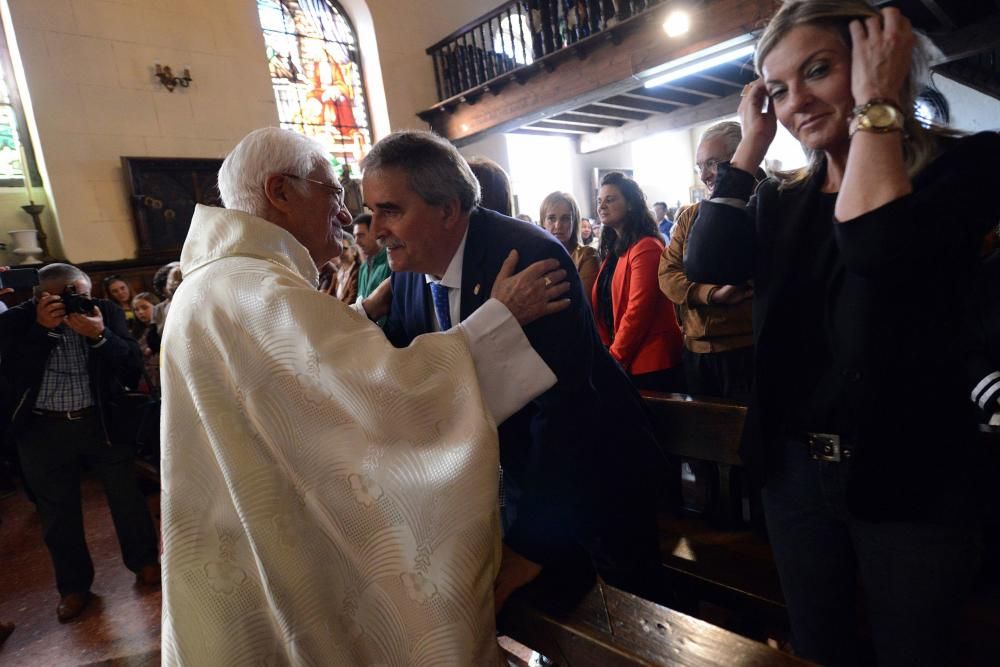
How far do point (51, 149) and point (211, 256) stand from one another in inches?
260

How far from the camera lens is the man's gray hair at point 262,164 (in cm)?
136

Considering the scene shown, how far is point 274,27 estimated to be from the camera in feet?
27.0

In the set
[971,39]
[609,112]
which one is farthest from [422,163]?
[609,112]

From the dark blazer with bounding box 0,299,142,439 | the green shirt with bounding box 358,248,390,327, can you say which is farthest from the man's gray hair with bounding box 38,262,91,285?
the green shirt with bounding box 358,248,390,327

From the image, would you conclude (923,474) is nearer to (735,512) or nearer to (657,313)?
(735,512)

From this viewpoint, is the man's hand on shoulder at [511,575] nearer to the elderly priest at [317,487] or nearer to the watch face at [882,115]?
the elderly priest at [317,487]

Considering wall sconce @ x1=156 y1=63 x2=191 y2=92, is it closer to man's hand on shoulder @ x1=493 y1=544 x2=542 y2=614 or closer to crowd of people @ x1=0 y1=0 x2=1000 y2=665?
crowd of people @ x1=0 y1=0 x2=1000 y2=665

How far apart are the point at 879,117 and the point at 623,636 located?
0.86m

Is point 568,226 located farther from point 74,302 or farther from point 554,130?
point 554,130

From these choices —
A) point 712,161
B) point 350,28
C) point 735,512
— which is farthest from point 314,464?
point 350,28

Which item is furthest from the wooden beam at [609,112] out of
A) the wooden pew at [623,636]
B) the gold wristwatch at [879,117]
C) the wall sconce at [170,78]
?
the wooden pew at [623,636]

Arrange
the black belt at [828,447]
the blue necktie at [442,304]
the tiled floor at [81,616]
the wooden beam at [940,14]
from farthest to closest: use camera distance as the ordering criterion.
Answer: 1. the wooden beam at [940,14]
2. the tiled floor at [81,616]
3. the blue necktie at [442,304]
4. the black belt at [828,447]

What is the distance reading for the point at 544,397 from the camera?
1258mm

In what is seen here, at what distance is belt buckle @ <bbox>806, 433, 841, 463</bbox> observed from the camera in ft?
3.07
